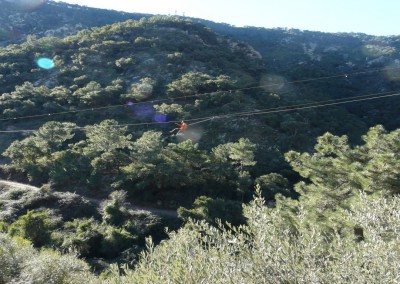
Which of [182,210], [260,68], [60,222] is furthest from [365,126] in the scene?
[60,222]

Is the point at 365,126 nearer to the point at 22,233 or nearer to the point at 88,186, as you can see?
the point at 88,186

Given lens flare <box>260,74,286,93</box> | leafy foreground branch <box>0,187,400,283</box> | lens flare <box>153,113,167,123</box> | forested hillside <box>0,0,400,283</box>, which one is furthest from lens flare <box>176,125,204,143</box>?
leafy foreground branch <box>0,187,400,283</box>

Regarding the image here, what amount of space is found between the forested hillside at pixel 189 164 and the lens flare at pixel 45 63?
364 mm

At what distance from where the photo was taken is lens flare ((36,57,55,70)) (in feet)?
194

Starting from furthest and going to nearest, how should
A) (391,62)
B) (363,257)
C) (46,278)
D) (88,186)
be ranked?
(391,62) → (88,186) → (46,278) → (363,257)

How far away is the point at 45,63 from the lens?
2387 inches

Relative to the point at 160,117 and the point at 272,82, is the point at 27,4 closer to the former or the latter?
the point at 160,117

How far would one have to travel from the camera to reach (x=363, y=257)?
532 centimetres

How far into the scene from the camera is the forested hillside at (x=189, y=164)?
6.33 m

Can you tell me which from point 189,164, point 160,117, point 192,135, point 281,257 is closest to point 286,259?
point 281,257

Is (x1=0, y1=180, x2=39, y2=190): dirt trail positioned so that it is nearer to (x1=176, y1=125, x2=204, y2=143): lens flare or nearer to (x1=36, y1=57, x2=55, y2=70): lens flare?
(x1=176, y1=125, x2=204, y2=143): lens flare

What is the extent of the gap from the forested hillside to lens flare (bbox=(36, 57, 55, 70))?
0.36 metres

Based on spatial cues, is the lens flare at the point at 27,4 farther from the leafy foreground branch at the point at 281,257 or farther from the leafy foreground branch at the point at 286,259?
the leafy foreground branch at the point at 286,259

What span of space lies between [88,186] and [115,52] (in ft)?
139
